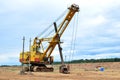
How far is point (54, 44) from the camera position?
77.2m

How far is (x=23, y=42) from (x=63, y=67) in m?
11.2

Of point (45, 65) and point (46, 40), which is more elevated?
point (46, 40)

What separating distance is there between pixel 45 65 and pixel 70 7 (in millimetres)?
14036

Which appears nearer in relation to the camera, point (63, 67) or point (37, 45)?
point (63, 67)

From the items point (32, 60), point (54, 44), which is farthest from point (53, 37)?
point (32, 60)

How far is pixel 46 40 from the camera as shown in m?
77.7

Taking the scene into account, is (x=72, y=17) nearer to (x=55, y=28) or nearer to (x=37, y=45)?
(x=55, y=28)

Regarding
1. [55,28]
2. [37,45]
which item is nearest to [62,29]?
[55,28]

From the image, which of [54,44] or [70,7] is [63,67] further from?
[70,7]

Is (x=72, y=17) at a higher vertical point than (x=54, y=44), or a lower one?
higher

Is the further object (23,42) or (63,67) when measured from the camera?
(23,42)

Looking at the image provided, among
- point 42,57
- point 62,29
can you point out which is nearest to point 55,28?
point 62,29

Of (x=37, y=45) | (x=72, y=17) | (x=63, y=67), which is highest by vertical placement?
(x=72, y=17)

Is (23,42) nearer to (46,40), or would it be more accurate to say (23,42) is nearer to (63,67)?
(46,40)
